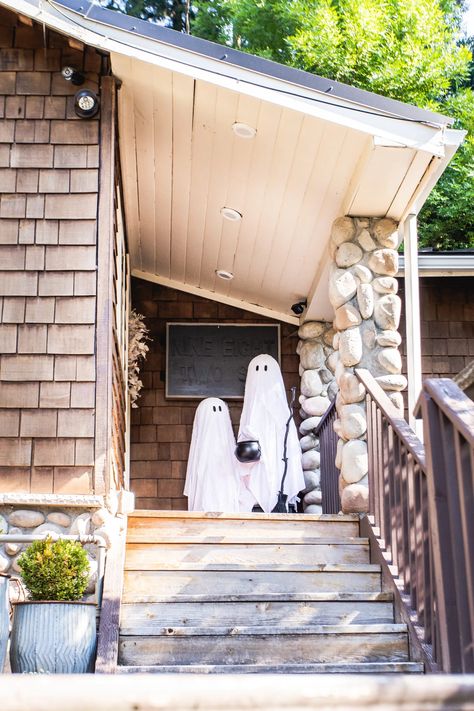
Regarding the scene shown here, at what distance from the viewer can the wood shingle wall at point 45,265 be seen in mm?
5031

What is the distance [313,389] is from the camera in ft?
26.8

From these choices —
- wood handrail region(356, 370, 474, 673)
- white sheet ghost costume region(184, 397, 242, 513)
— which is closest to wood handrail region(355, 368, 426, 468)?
wood handrail region(356, 370, 474, 673)

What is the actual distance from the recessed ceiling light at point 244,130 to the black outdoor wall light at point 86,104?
2.78 ft

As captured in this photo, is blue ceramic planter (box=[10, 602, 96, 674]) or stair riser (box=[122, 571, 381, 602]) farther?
stair riser (box=[122, 571, 381, 602])

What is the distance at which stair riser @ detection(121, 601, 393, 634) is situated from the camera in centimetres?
425

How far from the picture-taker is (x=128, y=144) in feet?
21.2

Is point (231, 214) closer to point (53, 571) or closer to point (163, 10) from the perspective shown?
point (53, 571)

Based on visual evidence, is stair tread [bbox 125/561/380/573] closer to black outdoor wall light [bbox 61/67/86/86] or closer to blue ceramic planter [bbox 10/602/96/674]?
blue ceramic planter [bbox 10/602/96/674]

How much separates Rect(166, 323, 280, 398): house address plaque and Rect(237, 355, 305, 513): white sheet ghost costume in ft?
1.59

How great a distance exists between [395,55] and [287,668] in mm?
11985

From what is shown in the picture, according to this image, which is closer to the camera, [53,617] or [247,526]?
[53,617]

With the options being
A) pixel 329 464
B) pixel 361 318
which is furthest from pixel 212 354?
pixel 361 318

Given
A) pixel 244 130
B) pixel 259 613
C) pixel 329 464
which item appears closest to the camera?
pixel 259 613

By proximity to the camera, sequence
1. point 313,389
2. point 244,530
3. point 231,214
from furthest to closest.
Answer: point 313,389 < point 231,214 < point 244,530
